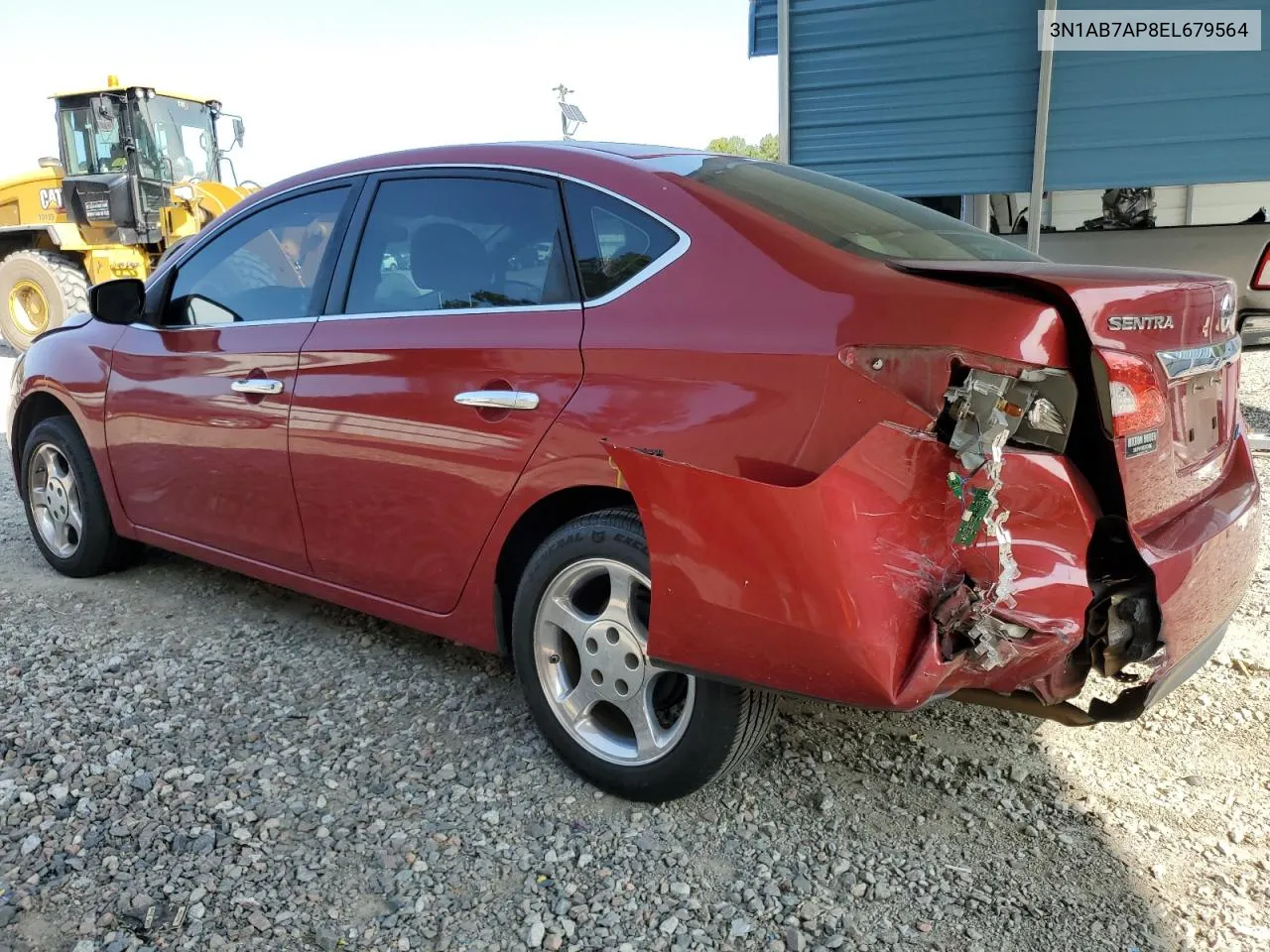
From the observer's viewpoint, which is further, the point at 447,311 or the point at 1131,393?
the point at 447,311

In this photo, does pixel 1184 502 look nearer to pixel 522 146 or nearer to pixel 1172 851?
pixel 1172 851

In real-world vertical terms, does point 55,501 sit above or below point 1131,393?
below

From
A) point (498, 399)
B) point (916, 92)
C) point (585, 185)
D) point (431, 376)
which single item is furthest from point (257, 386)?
point (916, 92)

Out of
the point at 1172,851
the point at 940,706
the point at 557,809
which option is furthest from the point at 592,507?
the point at 1172,851

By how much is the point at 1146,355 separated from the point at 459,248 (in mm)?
1866

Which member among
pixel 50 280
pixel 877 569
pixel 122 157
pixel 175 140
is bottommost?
pixel 877 569

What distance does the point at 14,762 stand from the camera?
110 inches

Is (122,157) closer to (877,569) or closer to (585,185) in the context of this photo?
(585,185)

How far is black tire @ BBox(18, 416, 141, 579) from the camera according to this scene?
423 centimetres

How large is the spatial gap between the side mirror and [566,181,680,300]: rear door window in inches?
83.2

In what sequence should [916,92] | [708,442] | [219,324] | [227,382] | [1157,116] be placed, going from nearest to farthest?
1. [708,442]
2. [227,382]
3. [219,324]
4. [1157,116]
5. [916,92]

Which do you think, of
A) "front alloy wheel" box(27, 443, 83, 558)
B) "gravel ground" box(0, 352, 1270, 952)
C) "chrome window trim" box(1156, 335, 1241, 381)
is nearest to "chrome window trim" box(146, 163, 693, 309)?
"chrome window trim" box(1156, 335, 1241, 381)

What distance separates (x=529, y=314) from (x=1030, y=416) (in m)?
1.31

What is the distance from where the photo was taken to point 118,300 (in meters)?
3.89
